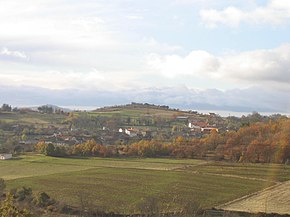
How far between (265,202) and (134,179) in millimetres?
15455

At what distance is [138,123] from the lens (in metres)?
130

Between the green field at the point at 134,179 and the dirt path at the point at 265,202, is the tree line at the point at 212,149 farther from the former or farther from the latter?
the dirt path at the point at 265,202

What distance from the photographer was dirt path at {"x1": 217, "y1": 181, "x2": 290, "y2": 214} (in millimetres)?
34844

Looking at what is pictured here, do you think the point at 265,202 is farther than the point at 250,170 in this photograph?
No

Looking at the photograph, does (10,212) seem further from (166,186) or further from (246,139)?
(246,139)

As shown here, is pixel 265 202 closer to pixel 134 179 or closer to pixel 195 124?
pixel 134 179

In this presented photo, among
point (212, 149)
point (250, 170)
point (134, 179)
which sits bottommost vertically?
Result: point (134, 179)

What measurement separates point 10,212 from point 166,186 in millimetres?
33103

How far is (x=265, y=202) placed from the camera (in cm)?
3744

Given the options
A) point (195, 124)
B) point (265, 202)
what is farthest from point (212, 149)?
point (195, 124)

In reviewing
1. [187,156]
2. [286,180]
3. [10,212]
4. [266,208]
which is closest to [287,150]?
[187,156]


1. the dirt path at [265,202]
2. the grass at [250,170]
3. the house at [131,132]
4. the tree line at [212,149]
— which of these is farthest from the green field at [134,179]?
the house at [131,132]

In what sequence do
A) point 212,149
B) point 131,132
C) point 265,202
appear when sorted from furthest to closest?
point 131,132, point 212,149, point 265,202

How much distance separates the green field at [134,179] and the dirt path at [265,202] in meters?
1.22
